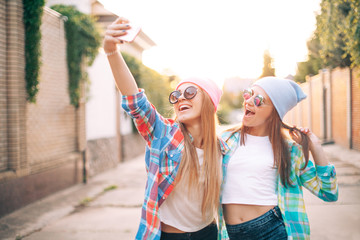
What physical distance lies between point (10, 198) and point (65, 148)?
2.34m

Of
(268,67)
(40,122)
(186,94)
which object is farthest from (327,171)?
(268,67)

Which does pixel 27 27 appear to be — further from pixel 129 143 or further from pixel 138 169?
pixel 129 143

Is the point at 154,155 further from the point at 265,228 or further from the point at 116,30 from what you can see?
the point at 265,228

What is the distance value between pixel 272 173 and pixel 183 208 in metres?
0.68

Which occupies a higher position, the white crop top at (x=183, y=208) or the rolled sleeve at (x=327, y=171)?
the rolled sleeve at (x=327, y=171)

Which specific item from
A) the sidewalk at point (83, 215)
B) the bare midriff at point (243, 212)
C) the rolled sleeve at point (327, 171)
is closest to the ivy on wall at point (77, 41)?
the sidewalk at point (83, 215)

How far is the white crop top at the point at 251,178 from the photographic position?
2.06 metres

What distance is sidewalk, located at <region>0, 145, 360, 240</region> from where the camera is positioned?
431cm

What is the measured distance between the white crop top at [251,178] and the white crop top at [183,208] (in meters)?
0.28

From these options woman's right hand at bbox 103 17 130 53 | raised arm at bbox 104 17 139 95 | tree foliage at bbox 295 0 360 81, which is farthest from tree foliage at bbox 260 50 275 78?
woman's right hand at bbox 103 17 130 53

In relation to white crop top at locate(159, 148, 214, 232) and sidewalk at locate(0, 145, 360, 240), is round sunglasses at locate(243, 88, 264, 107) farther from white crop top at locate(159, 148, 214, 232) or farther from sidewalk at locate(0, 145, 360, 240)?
sidewalk at locate(0, 145, 360, 240)

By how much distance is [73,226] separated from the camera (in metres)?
4.63

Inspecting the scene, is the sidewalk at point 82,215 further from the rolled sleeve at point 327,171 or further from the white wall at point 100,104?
the rolled sleeve at point 327,171

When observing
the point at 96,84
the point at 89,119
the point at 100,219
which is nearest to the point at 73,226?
the point at 100,219
